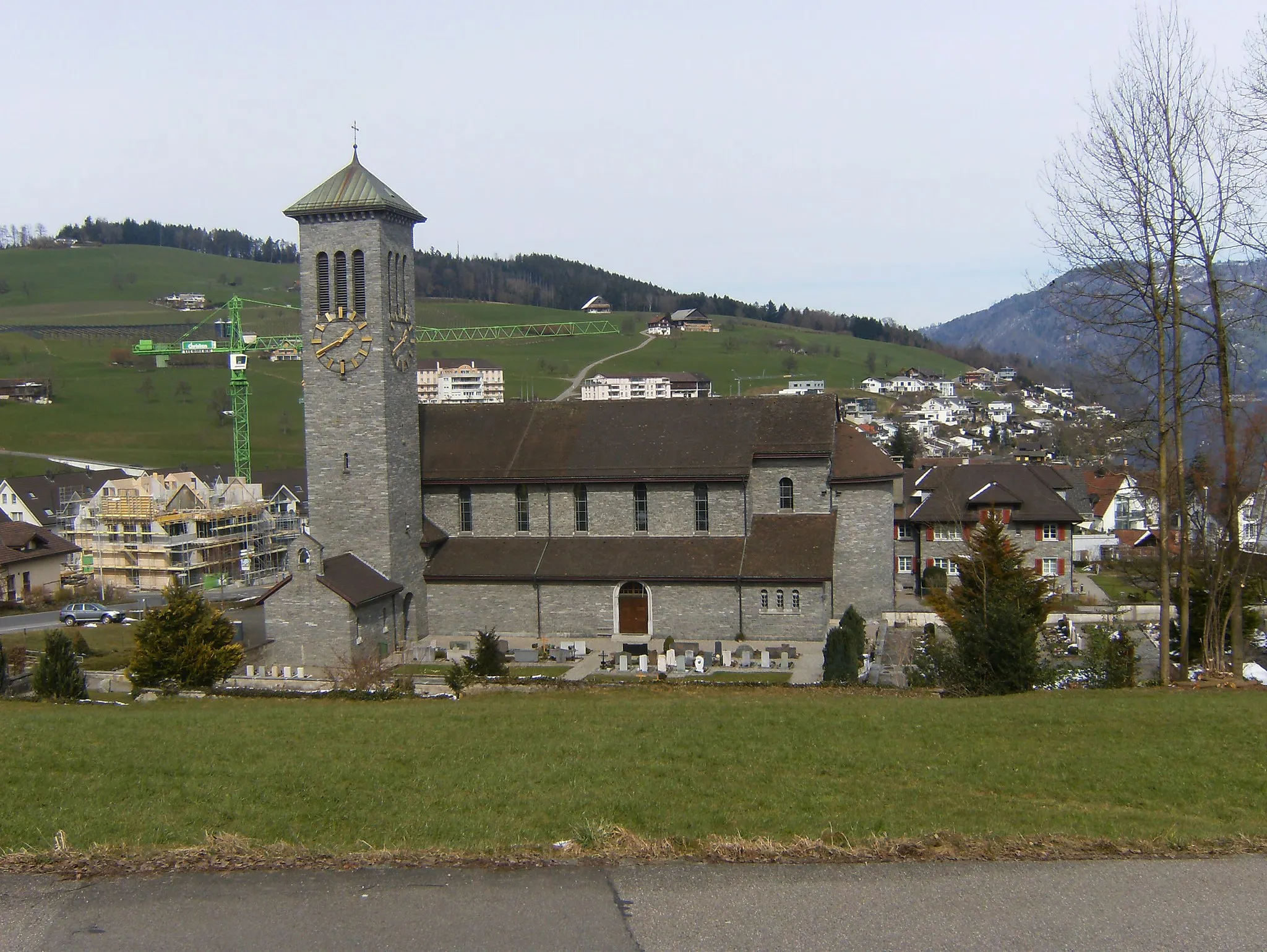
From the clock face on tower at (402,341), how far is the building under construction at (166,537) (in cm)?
2755

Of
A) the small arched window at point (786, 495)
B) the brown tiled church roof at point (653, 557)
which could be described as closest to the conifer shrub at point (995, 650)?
the brown tiled church roof at point (653, 557)

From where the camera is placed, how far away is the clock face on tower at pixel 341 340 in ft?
115

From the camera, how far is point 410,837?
33.6 ft

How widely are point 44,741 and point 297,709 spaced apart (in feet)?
19.0

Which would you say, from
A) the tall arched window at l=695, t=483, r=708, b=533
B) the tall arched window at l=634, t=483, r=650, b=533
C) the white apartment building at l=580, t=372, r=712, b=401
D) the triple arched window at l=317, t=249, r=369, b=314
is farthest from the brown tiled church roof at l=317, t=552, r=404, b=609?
the white apartment building at l=580, t=372, r=712, b=401

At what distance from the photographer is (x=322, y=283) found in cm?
3553

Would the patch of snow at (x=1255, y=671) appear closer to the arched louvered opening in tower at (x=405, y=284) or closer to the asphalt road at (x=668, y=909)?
the asphalt road at (x=668, y=909)

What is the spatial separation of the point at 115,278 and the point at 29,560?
141800mm

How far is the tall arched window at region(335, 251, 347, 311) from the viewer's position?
35.2m

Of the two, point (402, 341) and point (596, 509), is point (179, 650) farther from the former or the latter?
point (596, 509)

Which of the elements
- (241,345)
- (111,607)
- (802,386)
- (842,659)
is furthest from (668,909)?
(802,386)

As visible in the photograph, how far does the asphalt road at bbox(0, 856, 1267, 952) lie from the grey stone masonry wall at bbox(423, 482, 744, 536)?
92.0 ft

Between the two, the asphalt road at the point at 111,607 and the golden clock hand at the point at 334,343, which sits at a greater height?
the golden clock hand at the point at 334,343

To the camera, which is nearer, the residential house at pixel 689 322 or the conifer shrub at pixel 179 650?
the conifer shrub at pixel 179 650
